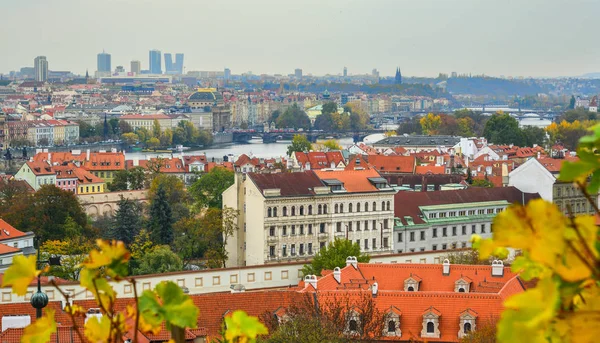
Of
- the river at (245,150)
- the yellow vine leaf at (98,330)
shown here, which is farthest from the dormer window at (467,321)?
the river at (245,150)

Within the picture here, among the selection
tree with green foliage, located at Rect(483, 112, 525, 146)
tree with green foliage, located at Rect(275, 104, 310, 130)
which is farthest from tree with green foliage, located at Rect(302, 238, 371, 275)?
tree with green foliage, located at Rect(275, 104, 310, 130)

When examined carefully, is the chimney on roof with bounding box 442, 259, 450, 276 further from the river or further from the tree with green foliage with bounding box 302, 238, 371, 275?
the river

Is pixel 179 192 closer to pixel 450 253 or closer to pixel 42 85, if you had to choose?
pixel 450 253

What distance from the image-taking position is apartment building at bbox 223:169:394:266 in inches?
1141

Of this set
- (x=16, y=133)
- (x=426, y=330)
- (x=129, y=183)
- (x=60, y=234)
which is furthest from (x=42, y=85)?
(x=426, y=330)

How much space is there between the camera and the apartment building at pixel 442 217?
31.7 metres

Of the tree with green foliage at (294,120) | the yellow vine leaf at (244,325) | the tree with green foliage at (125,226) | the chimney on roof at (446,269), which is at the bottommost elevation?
the tree with green foliage at (294,120)

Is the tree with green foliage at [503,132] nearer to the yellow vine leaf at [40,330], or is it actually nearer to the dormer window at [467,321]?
the dormer window at [467,321]

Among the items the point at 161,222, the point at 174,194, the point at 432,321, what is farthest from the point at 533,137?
the point at 432,321

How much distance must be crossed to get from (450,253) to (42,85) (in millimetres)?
163777

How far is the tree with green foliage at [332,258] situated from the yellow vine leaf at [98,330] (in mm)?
→ 19379

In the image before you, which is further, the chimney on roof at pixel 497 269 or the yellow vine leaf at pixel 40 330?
the chimney on roof at pixel 497 269

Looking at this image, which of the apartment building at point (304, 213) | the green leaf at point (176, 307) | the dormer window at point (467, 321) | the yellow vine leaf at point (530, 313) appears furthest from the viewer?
the apartment building at point (304, 213)

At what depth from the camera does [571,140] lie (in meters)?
74.4
